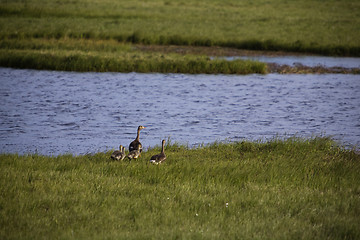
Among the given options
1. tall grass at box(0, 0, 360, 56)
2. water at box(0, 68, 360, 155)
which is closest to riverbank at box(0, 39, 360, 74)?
water at box(0, 68, 360, 155)

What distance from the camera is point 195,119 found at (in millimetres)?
21750

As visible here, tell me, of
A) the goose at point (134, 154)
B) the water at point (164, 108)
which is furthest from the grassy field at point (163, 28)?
the goose at point (134, 154)

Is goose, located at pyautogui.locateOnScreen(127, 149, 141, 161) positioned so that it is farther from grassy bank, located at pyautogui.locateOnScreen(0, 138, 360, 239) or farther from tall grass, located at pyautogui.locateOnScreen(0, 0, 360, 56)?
tall grass, located at pyautogui.locateOnScreen(0, 0, 360, 56)

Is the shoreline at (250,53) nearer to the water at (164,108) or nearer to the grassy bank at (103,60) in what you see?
the water at (164,108)

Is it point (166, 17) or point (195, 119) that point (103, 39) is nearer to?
point (166, 17)

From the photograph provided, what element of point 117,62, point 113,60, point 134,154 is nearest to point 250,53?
point 117,62

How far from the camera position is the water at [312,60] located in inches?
1521

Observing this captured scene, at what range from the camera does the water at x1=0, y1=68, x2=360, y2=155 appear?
58.2 feet

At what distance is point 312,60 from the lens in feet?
134

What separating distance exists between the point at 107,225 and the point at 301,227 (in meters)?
3.32

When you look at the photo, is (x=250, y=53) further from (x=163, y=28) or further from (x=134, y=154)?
(x=134, y=154)

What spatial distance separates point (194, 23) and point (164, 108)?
98.8ft

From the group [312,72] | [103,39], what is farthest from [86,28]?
[312,72]

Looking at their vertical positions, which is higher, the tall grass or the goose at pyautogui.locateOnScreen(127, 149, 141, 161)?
the tall grass
